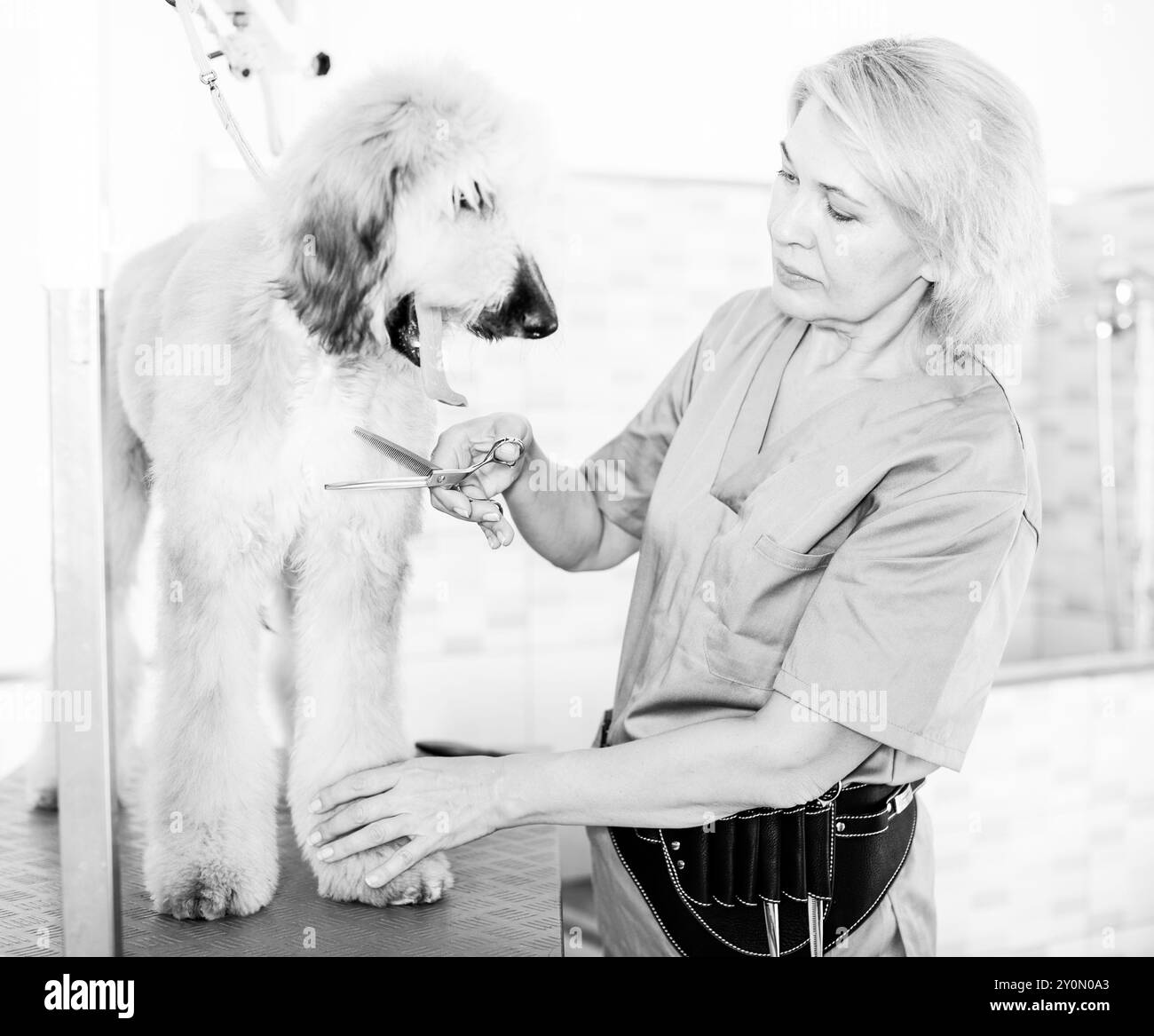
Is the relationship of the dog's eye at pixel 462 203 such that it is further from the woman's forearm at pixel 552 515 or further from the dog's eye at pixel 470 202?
the woman's forearm at pixel 552 515

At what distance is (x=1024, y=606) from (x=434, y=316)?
6.94 ft

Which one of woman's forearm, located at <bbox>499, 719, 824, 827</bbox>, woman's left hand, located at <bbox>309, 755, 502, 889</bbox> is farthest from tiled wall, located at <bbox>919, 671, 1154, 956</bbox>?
woman's left hand, located at <bbox>309, 755, 502, 889</bbox>

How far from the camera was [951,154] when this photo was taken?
3.34 ft

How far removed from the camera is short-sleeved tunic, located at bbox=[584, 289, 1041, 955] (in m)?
1.03

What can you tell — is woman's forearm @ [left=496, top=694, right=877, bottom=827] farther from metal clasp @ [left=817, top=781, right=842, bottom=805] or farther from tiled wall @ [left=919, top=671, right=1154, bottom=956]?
tiled wall @ [left=919, top=671, right=1154, bottom=956]

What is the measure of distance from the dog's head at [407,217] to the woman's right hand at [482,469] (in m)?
0.12

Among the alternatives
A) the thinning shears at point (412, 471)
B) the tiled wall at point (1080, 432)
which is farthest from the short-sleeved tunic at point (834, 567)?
the tiled wall at point (1080, 432)

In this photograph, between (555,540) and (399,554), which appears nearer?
(399,554)

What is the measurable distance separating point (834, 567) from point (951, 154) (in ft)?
1.26

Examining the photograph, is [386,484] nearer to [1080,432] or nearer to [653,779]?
[653,779]

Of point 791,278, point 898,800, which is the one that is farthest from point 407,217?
point 898,800
